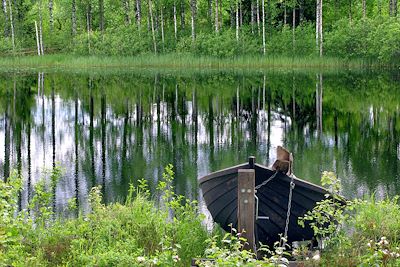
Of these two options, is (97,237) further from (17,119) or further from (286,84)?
(286,84)

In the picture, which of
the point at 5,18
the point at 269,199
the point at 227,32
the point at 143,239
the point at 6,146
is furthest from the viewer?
the point at 5,18

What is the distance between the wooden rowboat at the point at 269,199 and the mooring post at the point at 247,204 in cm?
54

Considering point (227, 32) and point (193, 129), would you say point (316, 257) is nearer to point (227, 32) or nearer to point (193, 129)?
point (193, 129)

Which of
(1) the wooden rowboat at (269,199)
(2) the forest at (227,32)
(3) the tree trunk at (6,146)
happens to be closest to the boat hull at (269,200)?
(1) the wooden rowboat at (269,199)

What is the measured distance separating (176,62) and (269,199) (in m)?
42.6

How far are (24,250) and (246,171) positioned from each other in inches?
122

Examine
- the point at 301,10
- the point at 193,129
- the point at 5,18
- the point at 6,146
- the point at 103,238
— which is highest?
the point at 5,18

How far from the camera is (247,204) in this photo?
8023 millimetres

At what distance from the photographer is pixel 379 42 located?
43750 mm

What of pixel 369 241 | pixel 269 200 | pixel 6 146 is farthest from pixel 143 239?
pixel 6 146

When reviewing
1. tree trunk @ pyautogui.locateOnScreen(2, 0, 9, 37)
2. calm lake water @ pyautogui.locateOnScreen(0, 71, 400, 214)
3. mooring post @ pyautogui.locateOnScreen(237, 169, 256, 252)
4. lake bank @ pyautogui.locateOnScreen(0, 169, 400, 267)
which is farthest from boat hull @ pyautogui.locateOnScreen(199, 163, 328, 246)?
tree trunk @ pyautogui.locateOnScreen(2, 0, 9, 37)

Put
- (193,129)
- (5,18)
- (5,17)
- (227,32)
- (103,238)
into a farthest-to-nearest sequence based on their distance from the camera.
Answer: (5,18) → (5,17) → (227,32) → (193,129) → (103,238)

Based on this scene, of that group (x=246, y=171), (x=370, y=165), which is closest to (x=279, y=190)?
(x=246, y=171)

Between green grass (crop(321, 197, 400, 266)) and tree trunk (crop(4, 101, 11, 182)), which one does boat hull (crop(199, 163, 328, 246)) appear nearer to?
green grass (crop(321, 197, 400, 266))
